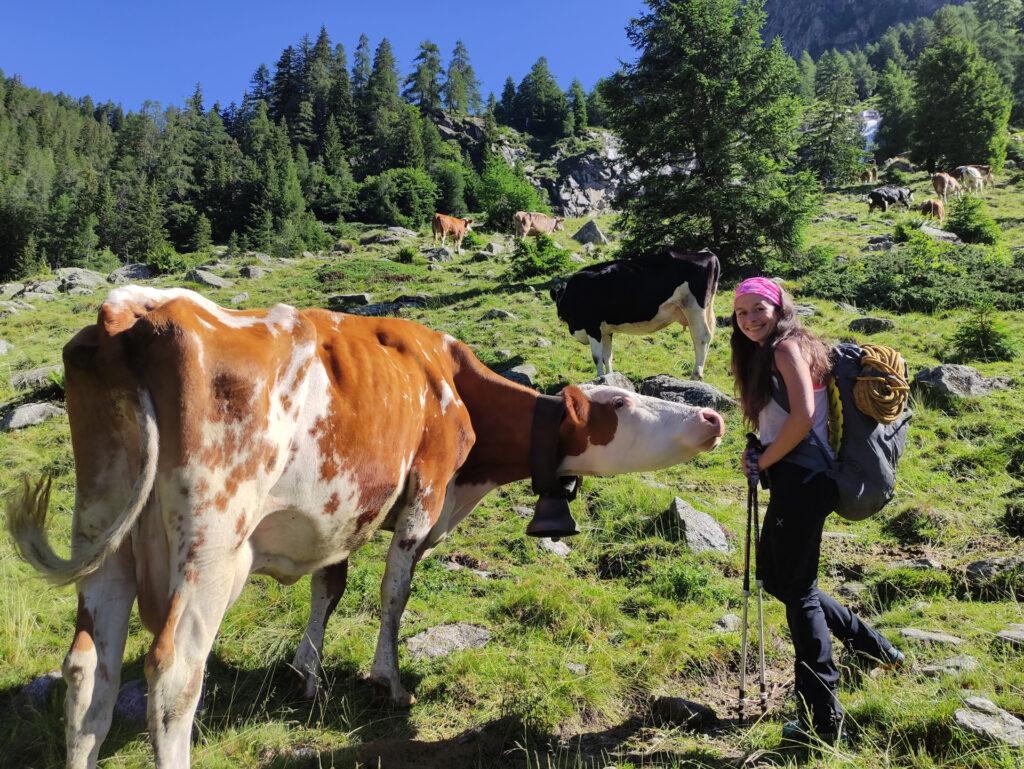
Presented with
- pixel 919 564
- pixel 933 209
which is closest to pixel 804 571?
pixel 919 564

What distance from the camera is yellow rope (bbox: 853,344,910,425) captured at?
3107 mm

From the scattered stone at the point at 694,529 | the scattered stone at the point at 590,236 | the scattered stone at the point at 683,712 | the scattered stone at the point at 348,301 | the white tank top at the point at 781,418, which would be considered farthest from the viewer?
the scattered stone at the point at 590,236

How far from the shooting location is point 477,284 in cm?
1859

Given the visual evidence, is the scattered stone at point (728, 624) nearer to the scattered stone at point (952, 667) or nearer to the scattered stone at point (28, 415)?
the scattered stone at point (952, 667)

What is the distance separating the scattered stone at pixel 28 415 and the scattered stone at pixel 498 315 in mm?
7537

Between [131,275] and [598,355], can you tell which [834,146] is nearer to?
[598,355]

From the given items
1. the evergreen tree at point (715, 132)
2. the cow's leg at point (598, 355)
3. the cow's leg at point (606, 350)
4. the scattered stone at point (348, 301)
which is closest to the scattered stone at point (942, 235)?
the evergreen tree at point (715, 132)

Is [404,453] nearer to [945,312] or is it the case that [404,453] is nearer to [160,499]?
[160,499]

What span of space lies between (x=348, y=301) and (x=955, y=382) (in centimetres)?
1300

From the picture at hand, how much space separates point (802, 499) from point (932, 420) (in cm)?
594

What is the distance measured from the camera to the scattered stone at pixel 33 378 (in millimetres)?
10047

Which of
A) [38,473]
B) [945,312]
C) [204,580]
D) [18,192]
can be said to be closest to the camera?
[204,580]

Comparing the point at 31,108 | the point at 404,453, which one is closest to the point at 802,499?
the point at 404,453

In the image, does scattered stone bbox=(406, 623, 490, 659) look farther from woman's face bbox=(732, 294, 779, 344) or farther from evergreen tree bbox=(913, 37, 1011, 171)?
evergreen tree bbox=(913, 37, 1011, 171)
